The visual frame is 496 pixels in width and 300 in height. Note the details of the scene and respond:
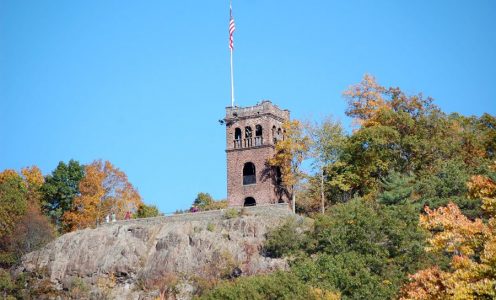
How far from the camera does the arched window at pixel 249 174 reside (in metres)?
63.5

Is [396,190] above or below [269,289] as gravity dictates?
above

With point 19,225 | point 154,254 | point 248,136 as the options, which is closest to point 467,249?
point 154,254

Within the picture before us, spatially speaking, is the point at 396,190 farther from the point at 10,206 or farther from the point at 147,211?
the point at 10,206

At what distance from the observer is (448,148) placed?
A: 193 ft

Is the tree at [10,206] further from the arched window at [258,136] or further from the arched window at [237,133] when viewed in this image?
the arched window at [258,136]

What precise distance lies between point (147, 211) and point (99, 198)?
17.2 feet

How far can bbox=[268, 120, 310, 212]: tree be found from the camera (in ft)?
205

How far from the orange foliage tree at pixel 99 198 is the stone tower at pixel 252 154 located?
48.2 feet

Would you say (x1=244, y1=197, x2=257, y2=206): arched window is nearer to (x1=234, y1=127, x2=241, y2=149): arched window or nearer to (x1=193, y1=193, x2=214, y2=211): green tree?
(x1=234, y1=127, x2=241, y2=149): arched window

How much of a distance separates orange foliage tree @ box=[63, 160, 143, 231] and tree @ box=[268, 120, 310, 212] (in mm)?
18309

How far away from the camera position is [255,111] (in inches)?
2552

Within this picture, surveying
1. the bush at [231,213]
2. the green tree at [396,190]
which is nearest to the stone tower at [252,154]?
the bush at [231,213]

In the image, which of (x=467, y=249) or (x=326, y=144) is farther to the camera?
(x=326, y=144)

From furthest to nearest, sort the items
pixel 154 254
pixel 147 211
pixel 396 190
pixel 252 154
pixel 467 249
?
pixel 147 211, pixel 252 154, pixel 154 254, pixel 396 190, pixel 467 249
